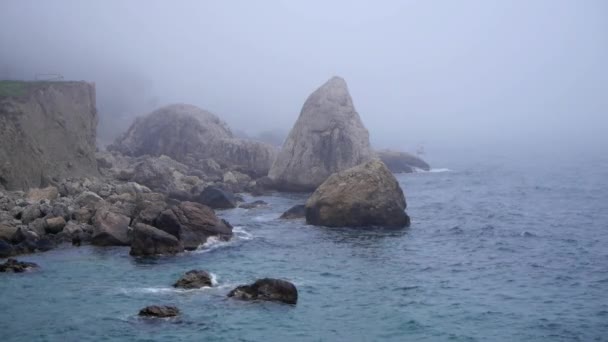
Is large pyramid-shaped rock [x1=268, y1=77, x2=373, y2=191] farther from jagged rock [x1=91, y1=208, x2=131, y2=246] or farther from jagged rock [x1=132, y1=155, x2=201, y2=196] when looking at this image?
jagged rock [x1=91, y1=208, x2=131, y2=246]

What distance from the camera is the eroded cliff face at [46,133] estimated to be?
55250mm

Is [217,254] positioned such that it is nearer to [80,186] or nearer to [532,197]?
[80,186]

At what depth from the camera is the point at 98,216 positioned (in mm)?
45094

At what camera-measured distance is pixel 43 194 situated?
5225cm

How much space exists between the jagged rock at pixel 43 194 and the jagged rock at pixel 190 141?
27.9 m

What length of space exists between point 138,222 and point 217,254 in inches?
233

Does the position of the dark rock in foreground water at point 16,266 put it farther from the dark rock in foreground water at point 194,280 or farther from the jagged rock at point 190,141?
the jagged rock at point 190,141

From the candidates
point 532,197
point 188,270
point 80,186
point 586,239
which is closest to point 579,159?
point 532,197

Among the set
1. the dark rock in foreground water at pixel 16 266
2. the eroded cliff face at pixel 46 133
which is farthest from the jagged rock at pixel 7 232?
the eroded cliff face at pixel 46 133

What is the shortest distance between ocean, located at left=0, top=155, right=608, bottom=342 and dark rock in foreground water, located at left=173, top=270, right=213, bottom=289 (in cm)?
68

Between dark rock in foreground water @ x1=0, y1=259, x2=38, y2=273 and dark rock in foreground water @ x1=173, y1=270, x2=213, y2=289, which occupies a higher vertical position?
dark rock in foreground water @ x1=173, y1=270, x2=213, y2=289

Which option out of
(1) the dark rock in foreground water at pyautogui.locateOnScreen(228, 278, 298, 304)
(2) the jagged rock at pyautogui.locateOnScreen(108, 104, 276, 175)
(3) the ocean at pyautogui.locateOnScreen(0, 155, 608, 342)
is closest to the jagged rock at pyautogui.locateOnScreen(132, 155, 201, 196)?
(3) the ocean at pyautogui.locateOnScreen(0, 155, 608, 342)

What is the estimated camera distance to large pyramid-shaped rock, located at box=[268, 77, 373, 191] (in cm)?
7050

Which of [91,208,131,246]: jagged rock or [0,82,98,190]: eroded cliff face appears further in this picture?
[0,82,98,190]: eroded cliff face
